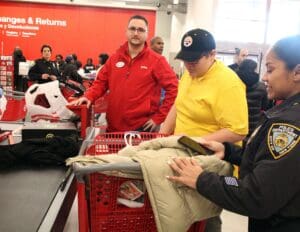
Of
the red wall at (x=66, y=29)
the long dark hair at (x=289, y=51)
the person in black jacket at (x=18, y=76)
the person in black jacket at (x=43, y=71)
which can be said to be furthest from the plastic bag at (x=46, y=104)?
the red wall at (x=66, y=29)

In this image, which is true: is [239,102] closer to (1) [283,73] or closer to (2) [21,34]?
(1) [283,73]

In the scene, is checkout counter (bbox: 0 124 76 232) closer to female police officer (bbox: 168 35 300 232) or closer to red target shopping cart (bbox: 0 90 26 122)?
female police officer (bbox: 168 35 300 232)

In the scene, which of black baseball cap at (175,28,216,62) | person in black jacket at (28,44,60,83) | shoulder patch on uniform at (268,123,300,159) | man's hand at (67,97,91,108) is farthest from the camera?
person in black jacket at (28,44,60,83)

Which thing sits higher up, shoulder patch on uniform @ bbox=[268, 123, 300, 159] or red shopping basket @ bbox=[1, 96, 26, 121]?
shoulder patch on uniform @ bbox=[268, 123, 300, 159]

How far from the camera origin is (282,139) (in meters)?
1.14

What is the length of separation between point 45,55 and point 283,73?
724 centimetres

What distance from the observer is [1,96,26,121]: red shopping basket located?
16.3 ft

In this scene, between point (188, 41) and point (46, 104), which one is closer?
point (188, 41)

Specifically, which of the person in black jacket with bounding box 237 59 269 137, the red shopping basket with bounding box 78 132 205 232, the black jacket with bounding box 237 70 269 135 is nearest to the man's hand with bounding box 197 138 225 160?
the red shopping basket with bounding box 78 132 205 232

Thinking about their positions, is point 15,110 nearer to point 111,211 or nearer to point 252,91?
point 252,91

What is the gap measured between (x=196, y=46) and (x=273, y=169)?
99cm

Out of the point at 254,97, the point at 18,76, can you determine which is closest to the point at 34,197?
the point at 254,97

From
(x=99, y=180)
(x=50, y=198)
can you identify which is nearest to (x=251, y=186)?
(x=99, y=180)

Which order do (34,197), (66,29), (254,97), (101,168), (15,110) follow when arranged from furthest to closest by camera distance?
(66,29) → (15,110) → (254,97) → (34,197) → (101,168)
